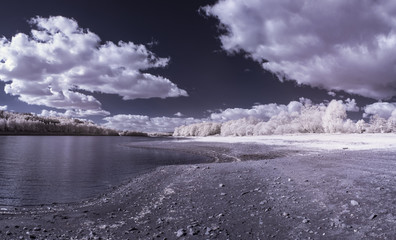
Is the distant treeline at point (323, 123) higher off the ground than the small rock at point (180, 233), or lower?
higher

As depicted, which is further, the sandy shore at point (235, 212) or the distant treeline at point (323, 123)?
the distant treeline at point (323, 123)

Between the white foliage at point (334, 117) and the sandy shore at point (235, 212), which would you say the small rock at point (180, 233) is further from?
the white foliage at point (334, 117)

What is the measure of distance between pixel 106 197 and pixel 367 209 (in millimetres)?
12909

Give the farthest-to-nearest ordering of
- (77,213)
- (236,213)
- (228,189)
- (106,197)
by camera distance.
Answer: (106,197)
(228,189)
(77,213)
(236,213)

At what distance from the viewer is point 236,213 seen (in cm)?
989

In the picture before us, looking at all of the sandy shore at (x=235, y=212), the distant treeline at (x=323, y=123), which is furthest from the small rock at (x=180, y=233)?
the distant treeline at (x=323, y=123)

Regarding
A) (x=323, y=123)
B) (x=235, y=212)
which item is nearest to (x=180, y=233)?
(x=235, y=212)

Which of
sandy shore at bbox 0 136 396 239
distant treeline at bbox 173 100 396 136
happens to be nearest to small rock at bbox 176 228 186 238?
sandy shore at bbox 0 136 396 239

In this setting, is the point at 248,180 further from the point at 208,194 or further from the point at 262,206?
the point at 262,206

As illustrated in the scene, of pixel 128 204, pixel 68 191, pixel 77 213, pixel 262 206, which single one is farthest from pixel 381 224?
pixel 68 191

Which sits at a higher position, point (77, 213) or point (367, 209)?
point (367, 209)

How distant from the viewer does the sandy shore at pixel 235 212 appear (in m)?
Result: 8.07

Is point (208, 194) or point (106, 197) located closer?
point (208, 194)

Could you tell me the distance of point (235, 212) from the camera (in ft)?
32.9
